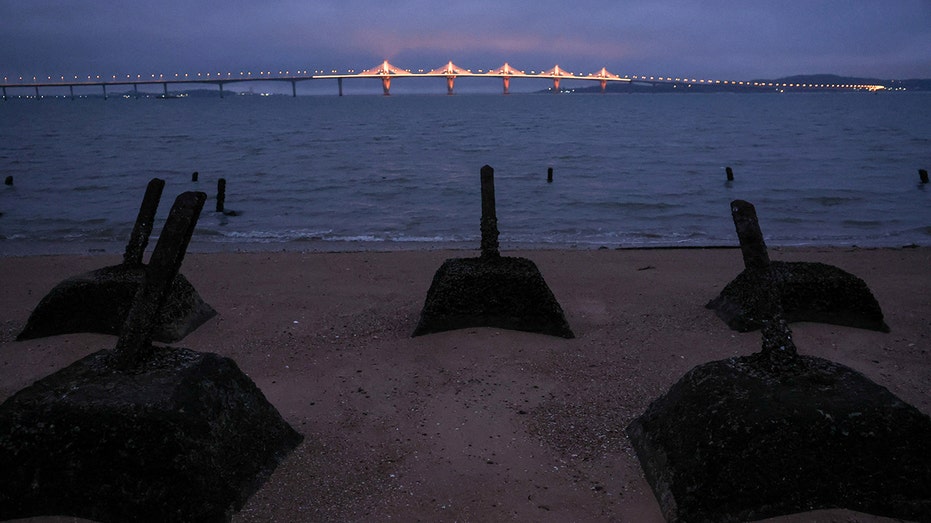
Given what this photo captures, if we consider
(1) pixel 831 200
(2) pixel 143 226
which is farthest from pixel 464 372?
(1) pixel 831 200

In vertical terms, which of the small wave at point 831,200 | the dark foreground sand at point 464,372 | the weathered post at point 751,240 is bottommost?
the small wave at point 831,200

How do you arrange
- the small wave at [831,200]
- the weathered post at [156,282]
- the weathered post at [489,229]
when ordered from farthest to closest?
the small wave at [831,200]
the weathered post at [489,229]
the weathered post at [156,282]

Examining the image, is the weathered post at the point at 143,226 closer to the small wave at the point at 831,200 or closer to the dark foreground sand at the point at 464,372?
the dark foreground sand at the point at 464,372

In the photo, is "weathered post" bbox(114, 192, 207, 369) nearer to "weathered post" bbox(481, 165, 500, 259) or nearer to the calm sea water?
"weathered post" bbox(481, 165, 500, 259)

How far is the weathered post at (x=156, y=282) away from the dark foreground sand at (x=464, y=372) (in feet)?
3.36

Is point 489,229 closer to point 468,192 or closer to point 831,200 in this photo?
point 468,192

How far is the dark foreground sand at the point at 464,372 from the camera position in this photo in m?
3.63

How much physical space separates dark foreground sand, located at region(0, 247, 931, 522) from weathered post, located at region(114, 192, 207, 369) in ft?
3.36

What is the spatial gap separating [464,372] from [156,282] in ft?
7.99

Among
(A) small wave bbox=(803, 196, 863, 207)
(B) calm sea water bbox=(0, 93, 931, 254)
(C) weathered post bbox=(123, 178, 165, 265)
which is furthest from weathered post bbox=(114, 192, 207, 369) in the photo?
(A) small wave bbox=(803, 196, 863, 207)

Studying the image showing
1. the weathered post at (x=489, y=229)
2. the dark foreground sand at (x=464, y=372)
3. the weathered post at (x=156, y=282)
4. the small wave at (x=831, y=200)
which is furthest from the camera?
the small wave at (x=831, y=200)

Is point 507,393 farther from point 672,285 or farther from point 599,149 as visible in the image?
point 599,149

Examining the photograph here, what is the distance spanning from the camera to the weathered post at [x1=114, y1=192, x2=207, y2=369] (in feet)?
11.4

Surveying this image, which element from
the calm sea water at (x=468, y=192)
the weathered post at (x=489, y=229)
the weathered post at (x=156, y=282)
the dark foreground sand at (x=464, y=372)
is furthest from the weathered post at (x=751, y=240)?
the calm sea water at (x=468, y=192)
